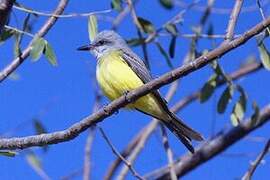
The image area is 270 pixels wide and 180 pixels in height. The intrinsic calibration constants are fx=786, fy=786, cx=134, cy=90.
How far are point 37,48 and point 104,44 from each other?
1124mm

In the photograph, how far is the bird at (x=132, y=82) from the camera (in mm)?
3170

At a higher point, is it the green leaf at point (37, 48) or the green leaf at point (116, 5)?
the green leaf at point (116, 5)

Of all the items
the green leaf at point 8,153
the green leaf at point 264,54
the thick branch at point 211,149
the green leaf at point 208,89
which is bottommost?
the thick branch at point 211,149

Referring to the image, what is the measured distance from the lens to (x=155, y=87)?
7.20ft

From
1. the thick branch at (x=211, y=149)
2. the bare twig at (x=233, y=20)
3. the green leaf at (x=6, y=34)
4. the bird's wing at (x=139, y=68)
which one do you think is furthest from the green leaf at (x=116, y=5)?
the thick branch at (x=211, y=149)

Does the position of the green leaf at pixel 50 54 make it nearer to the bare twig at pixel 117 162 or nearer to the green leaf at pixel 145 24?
→ the green leaf at pixel 145 24

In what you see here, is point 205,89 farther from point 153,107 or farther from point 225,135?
point 225,135

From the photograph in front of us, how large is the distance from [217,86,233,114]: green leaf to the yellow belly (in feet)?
0.84

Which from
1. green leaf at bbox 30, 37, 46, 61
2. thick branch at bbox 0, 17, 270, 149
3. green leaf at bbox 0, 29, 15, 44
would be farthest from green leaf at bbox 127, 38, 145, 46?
thick branch at bbox 0, 17, 270, 149

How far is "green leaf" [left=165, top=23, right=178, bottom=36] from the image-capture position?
11.6ft

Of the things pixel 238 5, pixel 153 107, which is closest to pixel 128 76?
pixel 153 107

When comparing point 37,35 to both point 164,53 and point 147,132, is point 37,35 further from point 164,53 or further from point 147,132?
point 147,132

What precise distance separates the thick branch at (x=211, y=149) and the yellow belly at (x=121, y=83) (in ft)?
3.17

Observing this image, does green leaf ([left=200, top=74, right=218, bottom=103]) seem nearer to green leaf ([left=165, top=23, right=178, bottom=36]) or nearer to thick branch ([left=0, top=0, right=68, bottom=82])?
green leaf ([left=165, top=23, right=178, bottom=36])
